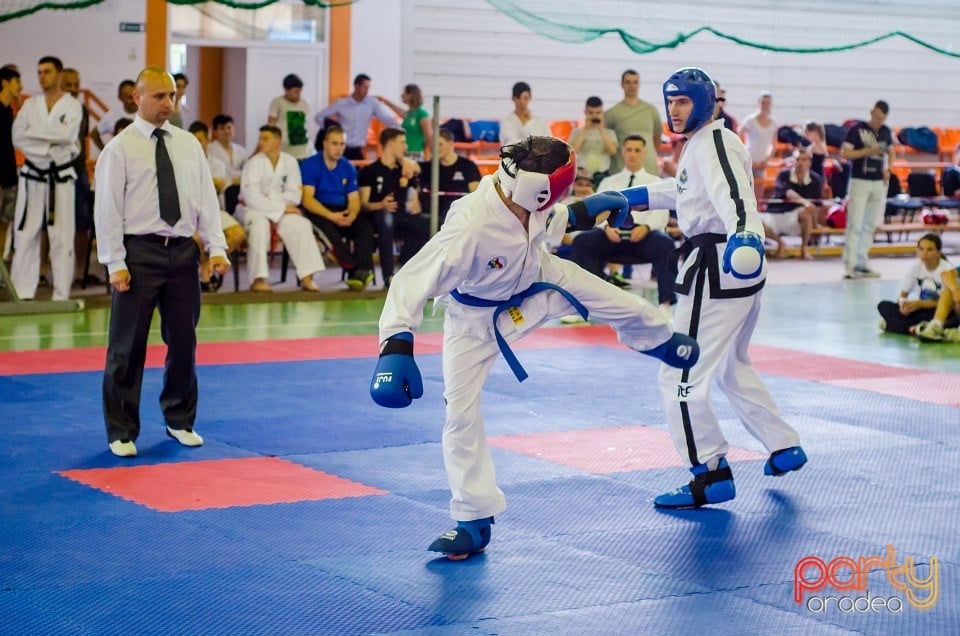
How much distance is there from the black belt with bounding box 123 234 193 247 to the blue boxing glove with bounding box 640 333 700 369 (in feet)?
8.70

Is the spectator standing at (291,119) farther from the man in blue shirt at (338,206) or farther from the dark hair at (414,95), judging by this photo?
the man in blue shirt at (338,206)

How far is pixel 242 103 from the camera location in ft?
57.3

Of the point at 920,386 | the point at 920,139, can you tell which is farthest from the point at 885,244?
the point at 920,386

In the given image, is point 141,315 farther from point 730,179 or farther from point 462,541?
point 730,179

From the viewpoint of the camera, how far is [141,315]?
6754 mm

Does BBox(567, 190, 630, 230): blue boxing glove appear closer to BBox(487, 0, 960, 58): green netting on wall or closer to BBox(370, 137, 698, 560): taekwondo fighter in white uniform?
BBox(370, 137, 698, 560): taekwondo fighter in white uniform

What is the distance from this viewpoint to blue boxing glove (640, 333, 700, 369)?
5.38 metres

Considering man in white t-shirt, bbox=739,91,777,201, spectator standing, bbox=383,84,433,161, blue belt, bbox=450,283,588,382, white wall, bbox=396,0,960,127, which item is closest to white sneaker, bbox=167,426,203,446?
blue belt, bbox=450,283,588,382

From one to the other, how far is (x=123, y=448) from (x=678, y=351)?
114 inches

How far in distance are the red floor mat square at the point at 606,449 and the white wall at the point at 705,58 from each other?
529 cm

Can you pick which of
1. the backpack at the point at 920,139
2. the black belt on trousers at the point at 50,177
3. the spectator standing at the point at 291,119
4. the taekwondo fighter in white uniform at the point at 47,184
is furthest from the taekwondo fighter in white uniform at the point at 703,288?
the backpack at the point at 920,139

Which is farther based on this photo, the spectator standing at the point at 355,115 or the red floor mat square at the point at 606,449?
the spectator standing at the point at 355,115

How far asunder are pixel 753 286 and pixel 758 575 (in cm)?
150

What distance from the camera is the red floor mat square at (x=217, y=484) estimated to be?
5.89 meters
